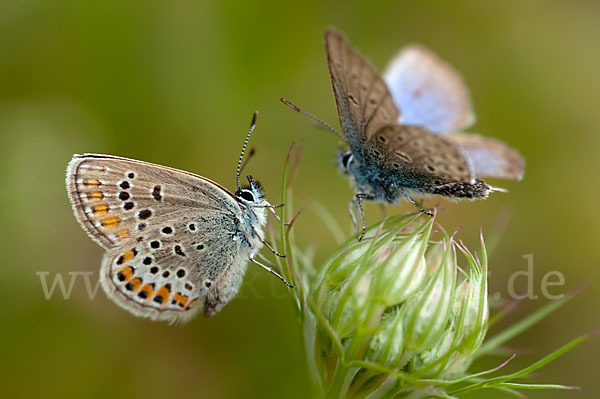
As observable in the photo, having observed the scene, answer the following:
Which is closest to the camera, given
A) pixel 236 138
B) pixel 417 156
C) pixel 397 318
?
pixel 397 318

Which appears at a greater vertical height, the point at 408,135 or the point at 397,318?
the point at 408,135

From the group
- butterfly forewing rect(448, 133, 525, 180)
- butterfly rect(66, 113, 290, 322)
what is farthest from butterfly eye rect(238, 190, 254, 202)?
butterfly forewing rect(448, 133, 525, 180)

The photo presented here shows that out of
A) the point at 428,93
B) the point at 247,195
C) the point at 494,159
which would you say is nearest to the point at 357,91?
the point at 247,195

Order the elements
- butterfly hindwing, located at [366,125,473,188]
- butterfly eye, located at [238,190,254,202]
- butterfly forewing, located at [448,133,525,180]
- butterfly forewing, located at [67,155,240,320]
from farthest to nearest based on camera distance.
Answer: butterfly forewing, located at [448,133,525,180] → butterfly eye, located at [238,190,254,202] → butterfly forewing, located at [67,155,240,320] → butterfly hindwing, located at [366,125,473,188]

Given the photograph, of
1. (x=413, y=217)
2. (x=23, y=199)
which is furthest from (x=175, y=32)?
(x=413, y=217)

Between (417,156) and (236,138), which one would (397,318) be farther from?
(236,138)

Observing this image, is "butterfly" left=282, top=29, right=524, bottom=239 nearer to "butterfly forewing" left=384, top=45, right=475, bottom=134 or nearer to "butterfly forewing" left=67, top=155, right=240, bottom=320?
"butterfly forewing" left=384, top=45, right=475, bottom=134
